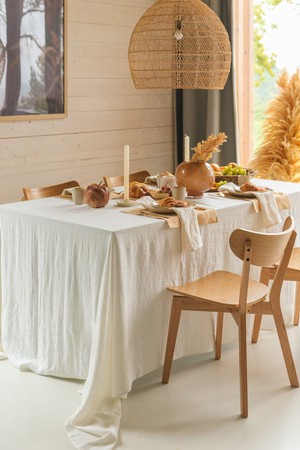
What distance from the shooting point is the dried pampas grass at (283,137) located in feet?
15.2

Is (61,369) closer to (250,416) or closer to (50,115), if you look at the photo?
(250,416)

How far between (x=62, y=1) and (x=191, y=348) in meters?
2.43

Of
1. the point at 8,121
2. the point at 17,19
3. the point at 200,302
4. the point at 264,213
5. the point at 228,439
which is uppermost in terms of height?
the point at 17,19

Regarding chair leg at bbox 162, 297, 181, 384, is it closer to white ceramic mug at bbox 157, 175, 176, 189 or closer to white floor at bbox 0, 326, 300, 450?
white floor at bbox 0, 326, 300, 450

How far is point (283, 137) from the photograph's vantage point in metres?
4.70

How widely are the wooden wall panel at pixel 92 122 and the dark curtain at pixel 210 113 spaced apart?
0.18 metres

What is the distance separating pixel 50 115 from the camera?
Result: 15.7ft

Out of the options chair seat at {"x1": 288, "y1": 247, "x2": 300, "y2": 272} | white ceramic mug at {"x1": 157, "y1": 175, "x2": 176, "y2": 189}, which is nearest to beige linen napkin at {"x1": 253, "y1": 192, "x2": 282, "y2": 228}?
chair seat at {"x1": 288, "y1": 247, "x2": 300, "y2": 272}

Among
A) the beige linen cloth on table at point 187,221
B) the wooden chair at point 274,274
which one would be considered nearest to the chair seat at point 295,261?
the wooden chair at point 274,274

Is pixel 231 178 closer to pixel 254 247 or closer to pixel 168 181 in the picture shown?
pixel 168 181

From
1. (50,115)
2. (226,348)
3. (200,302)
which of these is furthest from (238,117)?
(200,302)

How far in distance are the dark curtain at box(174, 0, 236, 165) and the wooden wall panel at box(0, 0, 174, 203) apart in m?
0.18

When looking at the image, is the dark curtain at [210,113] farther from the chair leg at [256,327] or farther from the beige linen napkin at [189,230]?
the beige linen napkin at [189,230]

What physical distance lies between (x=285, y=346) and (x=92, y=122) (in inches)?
95.2
